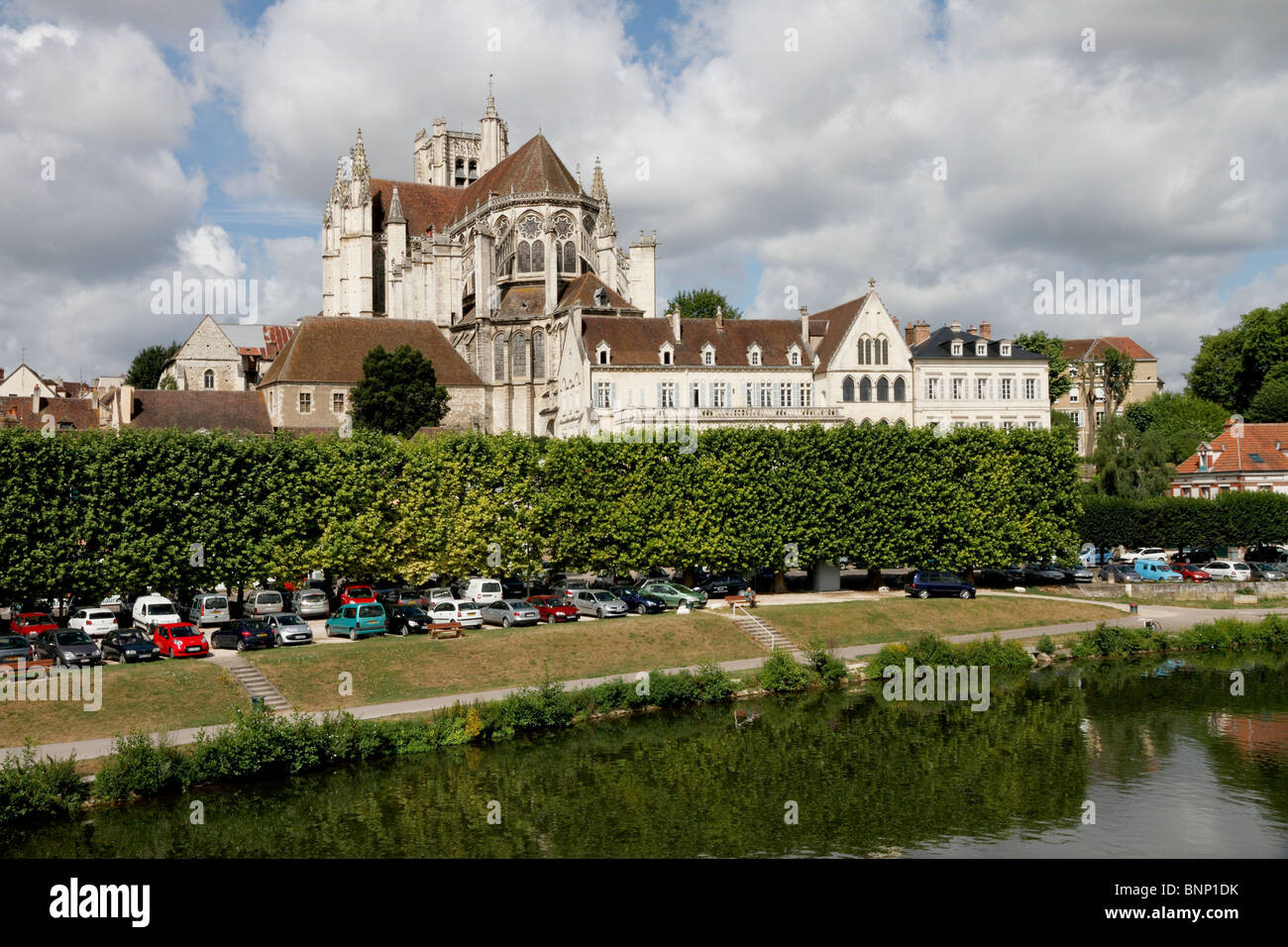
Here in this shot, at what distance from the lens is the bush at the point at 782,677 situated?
4272cm

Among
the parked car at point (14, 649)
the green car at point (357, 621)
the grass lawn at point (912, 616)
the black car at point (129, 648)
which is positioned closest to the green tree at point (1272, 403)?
the grass lawn at point (912, 616)

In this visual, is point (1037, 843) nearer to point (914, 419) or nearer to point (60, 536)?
point (60, 536)

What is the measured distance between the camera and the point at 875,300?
79.3 meters

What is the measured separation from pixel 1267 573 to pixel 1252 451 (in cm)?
2312

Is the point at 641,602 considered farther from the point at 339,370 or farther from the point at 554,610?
the point at 339,370

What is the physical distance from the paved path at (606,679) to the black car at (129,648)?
8.10 ft

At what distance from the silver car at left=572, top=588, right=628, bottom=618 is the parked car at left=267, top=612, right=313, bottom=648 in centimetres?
1291

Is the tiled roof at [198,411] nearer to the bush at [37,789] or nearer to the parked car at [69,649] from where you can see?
the parked car at [69,649]

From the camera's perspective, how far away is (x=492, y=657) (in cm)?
4256

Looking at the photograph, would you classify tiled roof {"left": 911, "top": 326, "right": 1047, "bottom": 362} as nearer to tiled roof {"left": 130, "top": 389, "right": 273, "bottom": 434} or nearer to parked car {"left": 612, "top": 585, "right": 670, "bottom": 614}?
parked car {"left": 612, "top": 585, "right": 670, "bottom": 614}

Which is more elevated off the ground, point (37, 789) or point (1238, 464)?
point (1238, 464)

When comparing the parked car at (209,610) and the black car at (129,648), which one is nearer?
the black car at (129,648)

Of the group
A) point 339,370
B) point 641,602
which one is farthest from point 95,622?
point 339,370
